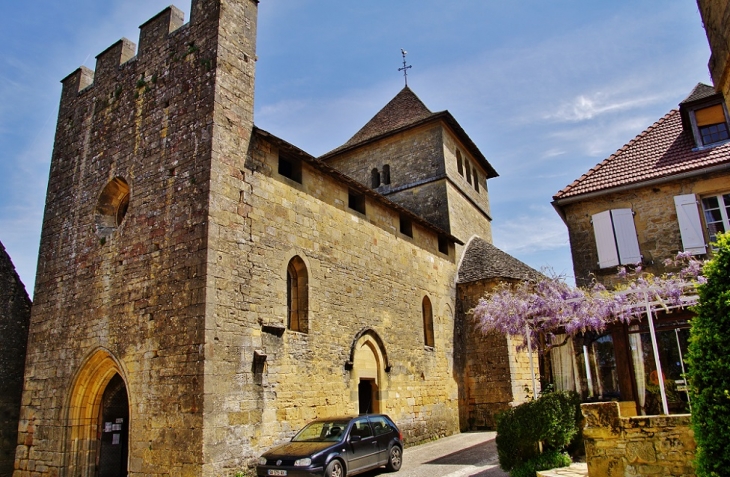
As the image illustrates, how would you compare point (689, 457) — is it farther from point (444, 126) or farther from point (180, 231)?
point (444, 126)

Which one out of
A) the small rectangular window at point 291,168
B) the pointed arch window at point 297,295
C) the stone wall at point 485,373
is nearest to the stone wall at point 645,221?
the stone wall at point 485,373

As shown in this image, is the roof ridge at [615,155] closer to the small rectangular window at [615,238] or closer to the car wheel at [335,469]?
the small rectangular window at [615,238]

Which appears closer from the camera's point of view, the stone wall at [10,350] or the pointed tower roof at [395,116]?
the stone wall at [10,350]

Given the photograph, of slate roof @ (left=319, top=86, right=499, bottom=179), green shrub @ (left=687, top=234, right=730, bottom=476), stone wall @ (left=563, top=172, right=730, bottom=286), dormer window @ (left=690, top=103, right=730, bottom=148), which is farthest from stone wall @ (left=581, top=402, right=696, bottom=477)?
slate roof @ (left=319, top=86, right=499, bottom=179)

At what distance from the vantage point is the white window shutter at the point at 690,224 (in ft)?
38.4

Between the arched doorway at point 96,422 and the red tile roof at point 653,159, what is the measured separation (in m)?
11.4

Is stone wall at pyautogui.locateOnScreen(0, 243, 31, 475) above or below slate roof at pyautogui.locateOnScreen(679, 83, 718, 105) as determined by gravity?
below

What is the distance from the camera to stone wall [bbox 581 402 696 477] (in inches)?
247

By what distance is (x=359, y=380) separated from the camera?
12.1 m

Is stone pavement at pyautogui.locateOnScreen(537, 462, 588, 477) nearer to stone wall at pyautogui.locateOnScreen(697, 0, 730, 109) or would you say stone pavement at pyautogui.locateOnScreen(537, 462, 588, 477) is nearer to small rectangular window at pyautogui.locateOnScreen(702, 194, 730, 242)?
stone wall at pyautogui.locateOnScreen(697, 0, 730, 109)

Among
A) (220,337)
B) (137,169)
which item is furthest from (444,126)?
(220,337)

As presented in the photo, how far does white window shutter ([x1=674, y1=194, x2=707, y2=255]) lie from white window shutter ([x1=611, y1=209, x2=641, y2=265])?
38.8 inches

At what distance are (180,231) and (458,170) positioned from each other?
1354cm

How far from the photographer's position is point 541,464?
8414 millimetres
